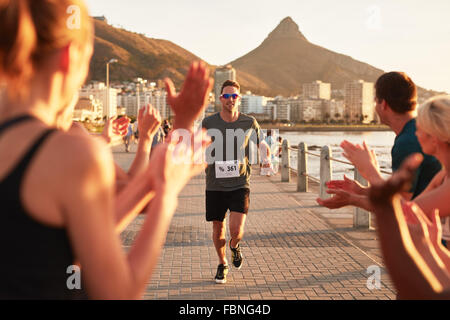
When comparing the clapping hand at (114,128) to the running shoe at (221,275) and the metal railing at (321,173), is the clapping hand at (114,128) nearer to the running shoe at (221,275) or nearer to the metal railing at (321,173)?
the running shoe at (221,275)

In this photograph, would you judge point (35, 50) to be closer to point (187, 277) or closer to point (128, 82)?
point (187, 277)

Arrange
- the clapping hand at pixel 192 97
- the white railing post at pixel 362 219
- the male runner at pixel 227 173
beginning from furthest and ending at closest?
the white railing post at pixel 362 219 < the male runner at pixel 227 173 < the clapping hand at pixel 192 97

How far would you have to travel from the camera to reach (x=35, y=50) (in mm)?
1255

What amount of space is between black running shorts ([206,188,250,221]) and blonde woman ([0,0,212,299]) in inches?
172

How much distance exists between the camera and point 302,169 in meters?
13.5

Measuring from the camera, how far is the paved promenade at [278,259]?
5152 mm

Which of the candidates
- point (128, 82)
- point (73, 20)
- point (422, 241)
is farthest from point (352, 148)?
point (128, 82)

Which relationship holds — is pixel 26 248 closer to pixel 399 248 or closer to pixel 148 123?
pixel 399 248

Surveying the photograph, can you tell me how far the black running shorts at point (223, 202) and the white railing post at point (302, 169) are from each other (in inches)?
306

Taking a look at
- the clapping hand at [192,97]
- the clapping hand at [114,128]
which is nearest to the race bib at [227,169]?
the clapping hand at [114,128]

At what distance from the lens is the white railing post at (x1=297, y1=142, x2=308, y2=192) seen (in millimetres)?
13422
